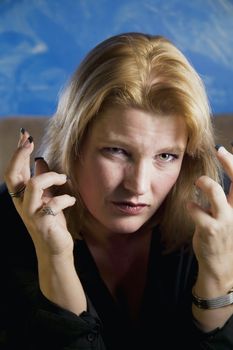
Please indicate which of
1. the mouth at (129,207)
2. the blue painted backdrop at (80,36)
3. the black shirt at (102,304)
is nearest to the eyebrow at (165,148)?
the mouth at (129,207)

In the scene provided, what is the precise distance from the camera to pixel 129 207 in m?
0.93

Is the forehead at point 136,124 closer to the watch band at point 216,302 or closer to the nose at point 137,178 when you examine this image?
the nose at point 137,178

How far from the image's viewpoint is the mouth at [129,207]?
0.93 m

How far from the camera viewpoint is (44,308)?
3.05ft

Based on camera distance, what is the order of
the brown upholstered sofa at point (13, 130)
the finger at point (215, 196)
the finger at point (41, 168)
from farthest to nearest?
1. the brown upholstered sofa at point (13, 130)
2. the finger at point (41, 168)
3. the finger at point (215, 196)

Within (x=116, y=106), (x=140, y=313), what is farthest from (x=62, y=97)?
(x=140, y=313)

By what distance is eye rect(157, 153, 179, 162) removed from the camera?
93cm

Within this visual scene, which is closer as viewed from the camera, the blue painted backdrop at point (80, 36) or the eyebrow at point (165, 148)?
the eyebrow at point (165, 148)

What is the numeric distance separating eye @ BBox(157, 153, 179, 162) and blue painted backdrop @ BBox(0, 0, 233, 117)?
1205 millimetres

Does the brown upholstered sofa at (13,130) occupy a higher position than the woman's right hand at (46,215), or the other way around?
the brown upholstered sofa at (13,130)

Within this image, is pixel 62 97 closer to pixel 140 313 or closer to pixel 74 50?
pixel 140 313

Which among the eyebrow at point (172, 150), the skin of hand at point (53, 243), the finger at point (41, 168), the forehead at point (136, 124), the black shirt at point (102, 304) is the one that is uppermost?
the forehead at point (136, 124)

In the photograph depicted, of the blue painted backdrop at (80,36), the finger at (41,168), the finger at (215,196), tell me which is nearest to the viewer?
the finger at (215,196)

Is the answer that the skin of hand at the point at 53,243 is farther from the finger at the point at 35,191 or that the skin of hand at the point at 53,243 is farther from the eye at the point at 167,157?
the eye at the point at 167,157
